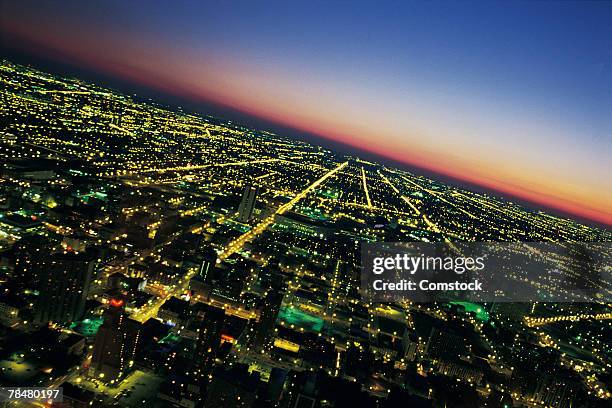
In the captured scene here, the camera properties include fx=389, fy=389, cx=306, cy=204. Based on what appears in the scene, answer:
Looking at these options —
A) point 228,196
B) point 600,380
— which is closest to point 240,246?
point 228,196

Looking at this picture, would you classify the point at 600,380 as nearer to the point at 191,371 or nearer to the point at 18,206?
the point at 191,371

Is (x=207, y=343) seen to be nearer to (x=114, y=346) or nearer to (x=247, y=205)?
(x=114, y=346)

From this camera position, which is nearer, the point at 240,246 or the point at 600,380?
the point at 600,380

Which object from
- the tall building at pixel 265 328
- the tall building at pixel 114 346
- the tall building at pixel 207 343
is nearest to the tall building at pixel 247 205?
the tall building at pixel 265 328

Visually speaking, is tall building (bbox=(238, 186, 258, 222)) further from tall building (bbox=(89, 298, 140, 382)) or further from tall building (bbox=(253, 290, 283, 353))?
tall building (bbox=(89, 298, 140, 382))

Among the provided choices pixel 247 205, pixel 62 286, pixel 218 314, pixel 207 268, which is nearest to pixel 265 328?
pixel 218 314

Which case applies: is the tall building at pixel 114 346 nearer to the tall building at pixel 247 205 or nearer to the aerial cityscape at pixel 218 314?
the aerial cityscape at pixel 218 314
